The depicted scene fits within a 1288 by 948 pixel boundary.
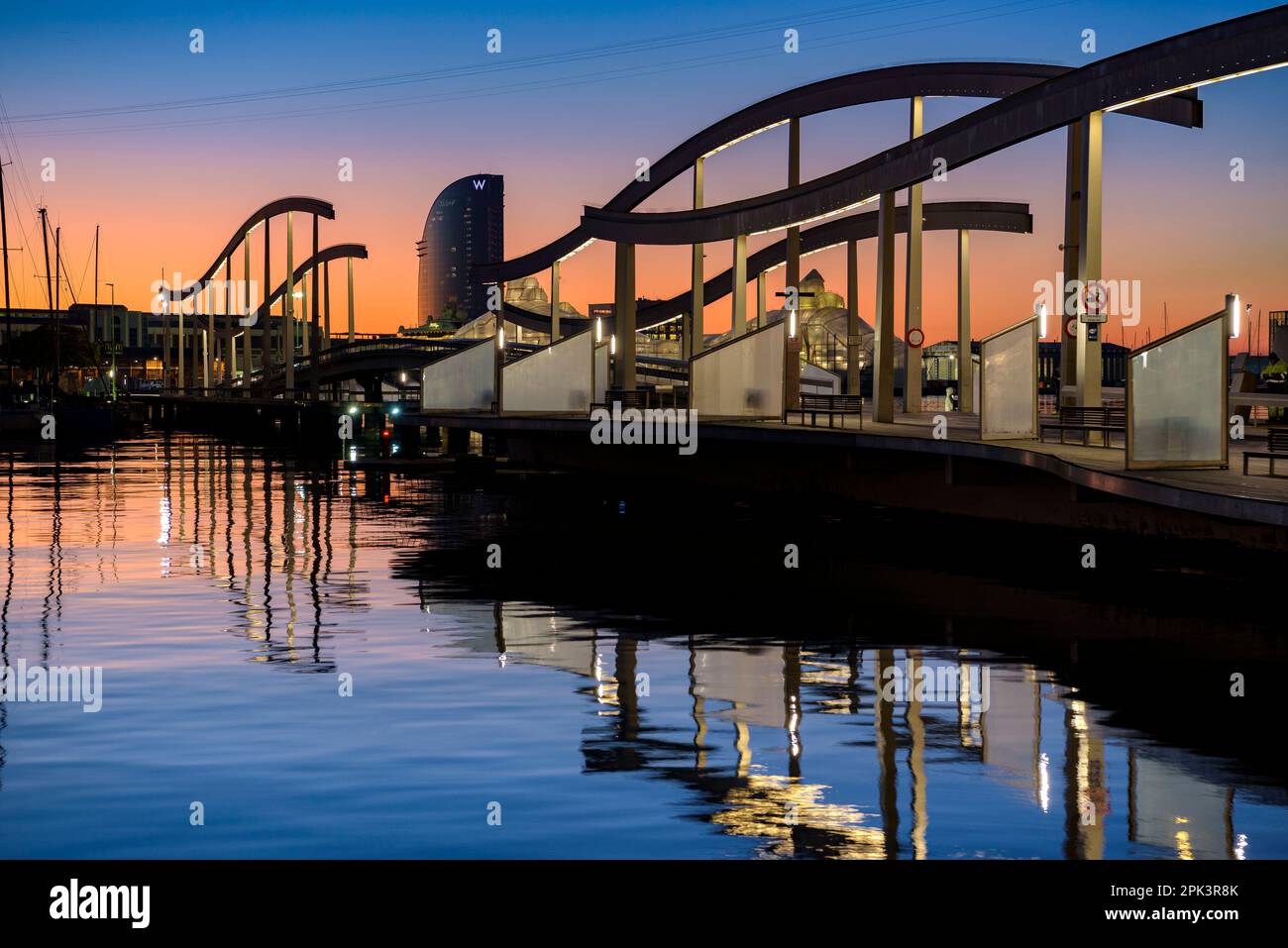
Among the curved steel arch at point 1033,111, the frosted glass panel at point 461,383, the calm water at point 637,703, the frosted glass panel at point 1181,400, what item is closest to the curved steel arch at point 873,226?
the curved steel arch at point 1033,111

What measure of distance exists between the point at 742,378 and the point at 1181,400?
2140cm

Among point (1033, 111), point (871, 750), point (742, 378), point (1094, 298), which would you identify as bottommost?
point (871, 750)

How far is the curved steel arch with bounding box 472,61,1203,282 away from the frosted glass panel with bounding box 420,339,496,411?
7.19 meters

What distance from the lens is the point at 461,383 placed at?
58.9 meters

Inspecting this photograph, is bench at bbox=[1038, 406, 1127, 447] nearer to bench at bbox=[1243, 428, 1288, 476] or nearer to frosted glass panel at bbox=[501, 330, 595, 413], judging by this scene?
bench at bbox=[1243, 428, 1288, 476]

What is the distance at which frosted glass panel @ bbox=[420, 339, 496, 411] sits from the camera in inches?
2314

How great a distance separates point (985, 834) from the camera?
32.0 feet

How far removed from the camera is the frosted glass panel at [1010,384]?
98.3ft

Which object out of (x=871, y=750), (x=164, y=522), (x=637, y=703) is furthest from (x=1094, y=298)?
(x=871, y=750)

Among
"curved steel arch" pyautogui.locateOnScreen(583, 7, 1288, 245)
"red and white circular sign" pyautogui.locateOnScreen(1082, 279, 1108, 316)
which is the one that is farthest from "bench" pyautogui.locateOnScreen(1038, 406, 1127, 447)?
"curved steel arch" pyautogui.locateOnScreen(583, 7, 1288, 245)

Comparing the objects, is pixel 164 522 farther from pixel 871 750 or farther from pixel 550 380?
pixel 871 750

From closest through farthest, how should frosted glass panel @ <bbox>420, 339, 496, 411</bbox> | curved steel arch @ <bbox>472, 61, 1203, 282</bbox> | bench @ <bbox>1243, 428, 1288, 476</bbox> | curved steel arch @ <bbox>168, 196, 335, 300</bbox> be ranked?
bench @ <bbox>1243, 428, 1288, 476</bbox> < curved steel arch @ <bbox>472, 61, 1203, 282</bbox> < frosted glass panel @ <bbox>420, 339, 496, 411</bbox> < curved steel arch @ <bbox>168, 196, 335, 300</bbox>
